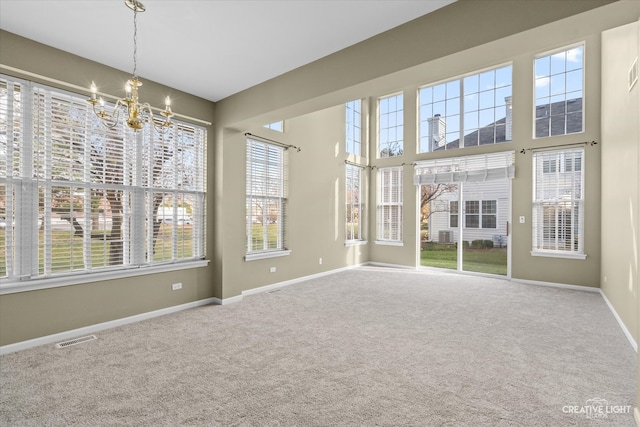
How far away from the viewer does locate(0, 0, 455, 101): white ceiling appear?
2.39 meters

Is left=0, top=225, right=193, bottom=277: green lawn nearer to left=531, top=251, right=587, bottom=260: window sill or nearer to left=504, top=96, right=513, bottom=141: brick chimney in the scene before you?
left=531, top=251, right=587, bottom=260: window sill

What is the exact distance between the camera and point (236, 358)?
2.80 metres

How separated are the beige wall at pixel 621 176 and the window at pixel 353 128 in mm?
4520

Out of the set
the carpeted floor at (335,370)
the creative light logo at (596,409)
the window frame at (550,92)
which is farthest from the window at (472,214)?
the creative light logo at (596,409)

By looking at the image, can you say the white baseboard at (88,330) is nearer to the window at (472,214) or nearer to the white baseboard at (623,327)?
the white baseboard at (623,327)

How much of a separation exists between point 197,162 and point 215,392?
10.2 ft

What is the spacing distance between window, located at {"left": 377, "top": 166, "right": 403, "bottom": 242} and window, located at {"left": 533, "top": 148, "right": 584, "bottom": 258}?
109 inches

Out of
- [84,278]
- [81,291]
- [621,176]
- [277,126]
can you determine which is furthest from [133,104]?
[621,176]

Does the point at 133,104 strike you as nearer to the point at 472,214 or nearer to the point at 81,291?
the point at 81,291

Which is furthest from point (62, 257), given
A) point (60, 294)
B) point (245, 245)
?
point (245, 245)

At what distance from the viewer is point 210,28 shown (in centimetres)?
268

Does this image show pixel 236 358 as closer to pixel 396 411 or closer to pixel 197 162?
pixel 396 411

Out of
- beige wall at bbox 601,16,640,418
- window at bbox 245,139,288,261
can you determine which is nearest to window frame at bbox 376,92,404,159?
window at bbox 245,139,288,261

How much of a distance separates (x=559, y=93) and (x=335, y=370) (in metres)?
6.25
